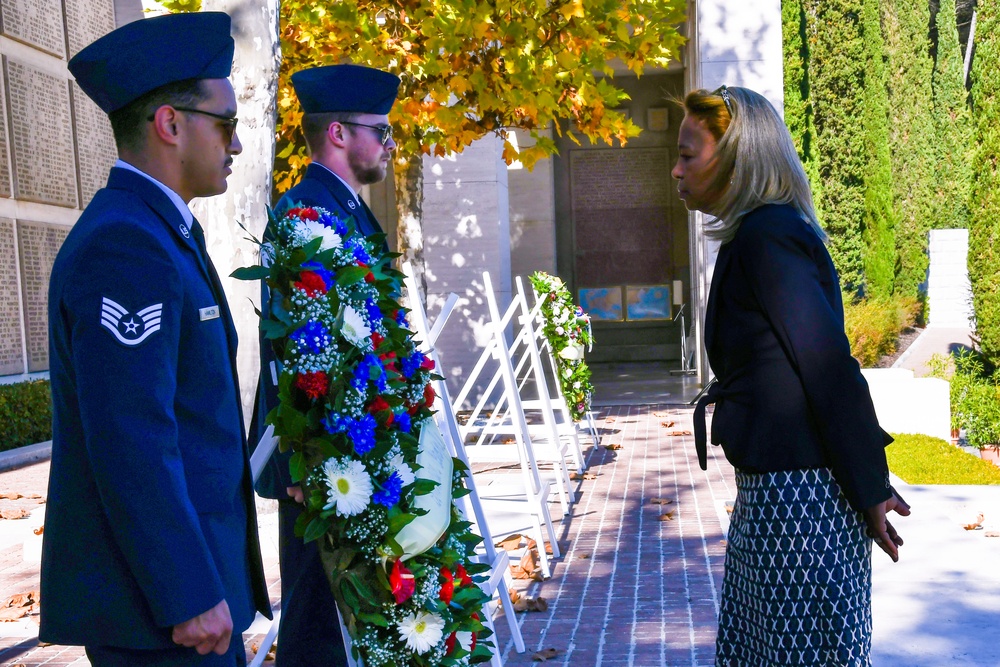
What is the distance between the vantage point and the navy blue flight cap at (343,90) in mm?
3627

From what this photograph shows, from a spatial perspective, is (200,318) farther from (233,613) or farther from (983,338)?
(983,338)

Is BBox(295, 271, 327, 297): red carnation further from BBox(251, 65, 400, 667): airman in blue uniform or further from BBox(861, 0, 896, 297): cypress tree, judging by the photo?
BBox(861, 0, 896, 297): cypress tree

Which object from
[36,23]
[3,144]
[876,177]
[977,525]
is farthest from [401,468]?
[876,177]

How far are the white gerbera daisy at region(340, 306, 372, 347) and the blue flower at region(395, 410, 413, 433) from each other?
24 centimetres

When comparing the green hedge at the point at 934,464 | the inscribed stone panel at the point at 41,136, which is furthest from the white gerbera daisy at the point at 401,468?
the inscribed stone panel at the point at 41,136

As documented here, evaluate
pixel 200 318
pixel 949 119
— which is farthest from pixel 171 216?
pixel 949 119

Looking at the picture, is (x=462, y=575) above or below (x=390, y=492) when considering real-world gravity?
below

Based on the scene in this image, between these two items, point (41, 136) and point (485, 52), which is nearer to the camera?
point (485, 52)

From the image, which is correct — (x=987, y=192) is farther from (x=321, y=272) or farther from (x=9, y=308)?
(x=9, y=308)

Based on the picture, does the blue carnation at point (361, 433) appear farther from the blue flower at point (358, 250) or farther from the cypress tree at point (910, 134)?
the cypress tree at point (910, 134)

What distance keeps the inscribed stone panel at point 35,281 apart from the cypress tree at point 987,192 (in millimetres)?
10922

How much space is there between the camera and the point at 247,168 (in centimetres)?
613

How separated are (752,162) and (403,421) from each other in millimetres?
1136

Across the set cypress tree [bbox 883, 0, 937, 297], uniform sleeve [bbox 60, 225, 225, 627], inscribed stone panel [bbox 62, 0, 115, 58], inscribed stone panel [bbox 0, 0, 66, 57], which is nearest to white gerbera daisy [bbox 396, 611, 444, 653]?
uniform sleeve [bbox 60, 225, 225, 627]
